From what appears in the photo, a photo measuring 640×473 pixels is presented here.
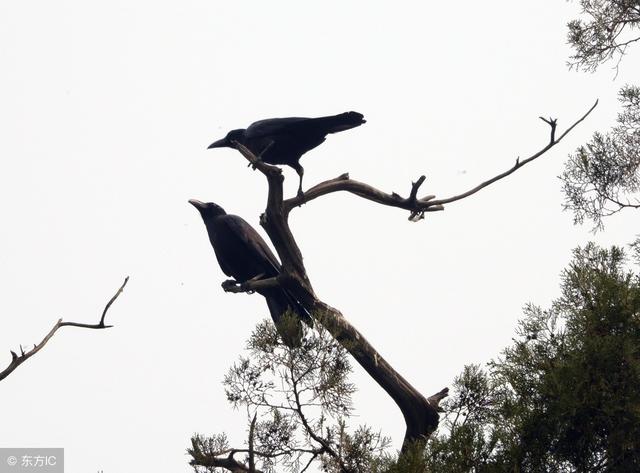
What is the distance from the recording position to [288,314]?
5.09 meters

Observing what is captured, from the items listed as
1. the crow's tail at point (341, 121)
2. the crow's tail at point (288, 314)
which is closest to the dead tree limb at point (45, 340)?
the crow's tail at point (288, 314)

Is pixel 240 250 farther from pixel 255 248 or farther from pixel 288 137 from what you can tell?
pixel 288 137

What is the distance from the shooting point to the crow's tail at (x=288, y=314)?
5.06 meters

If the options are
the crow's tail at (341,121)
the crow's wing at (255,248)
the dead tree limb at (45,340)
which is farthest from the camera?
the crow's wing at (255,248)

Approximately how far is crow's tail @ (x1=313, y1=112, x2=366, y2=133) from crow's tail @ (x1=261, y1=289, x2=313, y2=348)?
1.19 meters

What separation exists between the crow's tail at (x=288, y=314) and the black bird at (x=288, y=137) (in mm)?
878

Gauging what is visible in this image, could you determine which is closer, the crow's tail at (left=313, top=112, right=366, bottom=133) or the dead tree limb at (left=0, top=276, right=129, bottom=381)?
the dead tree limb at (left=0, top=276, right=129, bottom=381)

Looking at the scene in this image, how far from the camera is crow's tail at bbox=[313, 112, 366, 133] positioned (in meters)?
6.60

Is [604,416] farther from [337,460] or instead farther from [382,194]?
[382,194]

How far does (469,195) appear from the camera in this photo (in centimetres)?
635

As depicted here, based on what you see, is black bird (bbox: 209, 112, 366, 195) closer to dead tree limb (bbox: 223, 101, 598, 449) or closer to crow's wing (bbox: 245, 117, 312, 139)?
crow's wing (bbox: 245, 117, 312, 139)

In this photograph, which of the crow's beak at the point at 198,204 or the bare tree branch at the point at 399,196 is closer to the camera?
the bare tree branch at the point at 399,196

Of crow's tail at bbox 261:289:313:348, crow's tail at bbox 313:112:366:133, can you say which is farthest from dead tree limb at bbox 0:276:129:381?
crow's tail at bbox 313:112:366:133

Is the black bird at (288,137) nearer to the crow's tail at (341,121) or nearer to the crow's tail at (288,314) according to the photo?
the crow's tail at (341,121)
